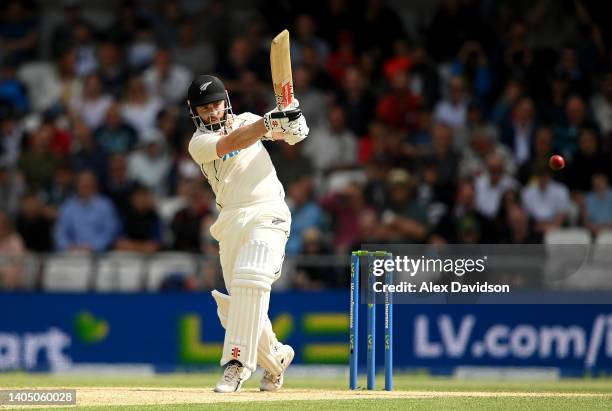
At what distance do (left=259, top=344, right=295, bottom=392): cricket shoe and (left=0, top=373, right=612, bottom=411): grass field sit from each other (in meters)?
0.11

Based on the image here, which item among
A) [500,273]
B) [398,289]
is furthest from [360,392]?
[500,273]

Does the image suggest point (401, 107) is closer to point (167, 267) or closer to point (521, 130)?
point (521, 130)

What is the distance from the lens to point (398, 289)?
10492 mm

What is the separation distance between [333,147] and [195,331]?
330 cm

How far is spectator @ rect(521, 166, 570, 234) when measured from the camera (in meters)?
14.0

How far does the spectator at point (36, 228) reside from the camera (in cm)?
1448

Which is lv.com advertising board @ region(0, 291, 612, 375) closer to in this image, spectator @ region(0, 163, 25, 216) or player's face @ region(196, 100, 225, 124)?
spectator @ region(0, 163, 25, 216)

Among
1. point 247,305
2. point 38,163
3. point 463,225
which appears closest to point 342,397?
point 247,305

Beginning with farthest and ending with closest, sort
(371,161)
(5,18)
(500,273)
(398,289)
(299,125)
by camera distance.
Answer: (5,18) < (371,161) < (500,273) < (398,289) < (299,125)

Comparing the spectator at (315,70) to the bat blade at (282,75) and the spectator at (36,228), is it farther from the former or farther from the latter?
the bat blade at (282,75)

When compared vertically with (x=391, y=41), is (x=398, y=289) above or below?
below

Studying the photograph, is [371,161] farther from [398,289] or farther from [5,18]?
[5,18]

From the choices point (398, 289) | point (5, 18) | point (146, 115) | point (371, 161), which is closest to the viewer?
point (398, 289)

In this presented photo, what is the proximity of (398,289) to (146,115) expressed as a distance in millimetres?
6290
